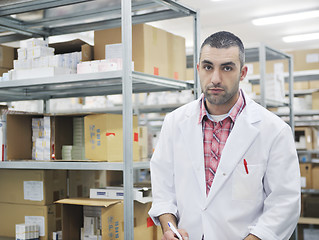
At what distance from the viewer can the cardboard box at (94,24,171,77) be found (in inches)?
104

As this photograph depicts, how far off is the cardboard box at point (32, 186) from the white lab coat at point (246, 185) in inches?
53.9

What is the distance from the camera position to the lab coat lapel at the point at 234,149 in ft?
5.57

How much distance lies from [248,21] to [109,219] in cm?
726

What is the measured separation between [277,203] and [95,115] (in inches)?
52.6

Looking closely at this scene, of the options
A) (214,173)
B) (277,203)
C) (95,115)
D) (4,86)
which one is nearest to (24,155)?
(4,86)

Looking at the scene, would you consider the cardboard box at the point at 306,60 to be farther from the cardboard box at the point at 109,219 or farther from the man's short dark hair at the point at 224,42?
the man's short dark hair at the point at 224,42

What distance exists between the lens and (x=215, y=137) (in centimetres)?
180

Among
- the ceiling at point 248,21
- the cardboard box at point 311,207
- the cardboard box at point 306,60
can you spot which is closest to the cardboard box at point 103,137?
the cardboard box at point 311,207

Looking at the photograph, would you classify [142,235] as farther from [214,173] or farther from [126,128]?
[214,173]

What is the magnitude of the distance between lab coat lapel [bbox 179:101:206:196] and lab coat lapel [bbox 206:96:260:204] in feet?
0.24

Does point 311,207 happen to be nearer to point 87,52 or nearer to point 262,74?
point 262,74

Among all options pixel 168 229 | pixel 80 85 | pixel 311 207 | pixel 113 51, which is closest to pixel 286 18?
pixel 311 207

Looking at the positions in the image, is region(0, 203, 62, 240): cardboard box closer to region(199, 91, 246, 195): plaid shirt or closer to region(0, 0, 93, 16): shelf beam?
region(0, 0, 93, 16): shelf beam

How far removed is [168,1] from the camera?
8.54 ft
